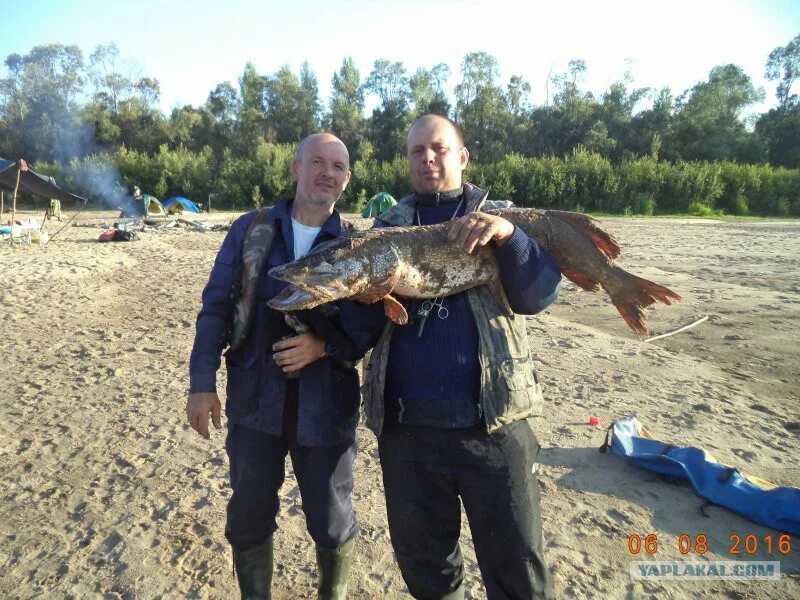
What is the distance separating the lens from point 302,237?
265cm

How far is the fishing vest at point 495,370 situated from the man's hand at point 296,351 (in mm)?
284

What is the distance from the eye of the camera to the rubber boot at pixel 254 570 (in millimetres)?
2590

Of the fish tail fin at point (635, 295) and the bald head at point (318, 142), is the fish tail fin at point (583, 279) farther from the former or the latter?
the bald head at point (318, 142)

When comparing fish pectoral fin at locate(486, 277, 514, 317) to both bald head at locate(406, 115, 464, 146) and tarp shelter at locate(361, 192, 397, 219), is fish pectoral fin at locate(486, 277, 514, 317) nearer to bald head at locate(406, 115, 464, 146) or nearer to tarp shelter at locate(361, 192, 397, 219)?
bald head at locate(406, 115, 464, 146)

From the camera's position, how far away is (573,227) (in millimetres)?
2559

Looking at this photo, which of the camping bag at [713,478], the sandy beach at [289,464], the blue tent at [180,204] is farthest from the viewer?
the blue tent at [180,204]

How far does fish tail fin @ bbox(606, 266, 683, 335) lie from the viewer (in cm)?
246

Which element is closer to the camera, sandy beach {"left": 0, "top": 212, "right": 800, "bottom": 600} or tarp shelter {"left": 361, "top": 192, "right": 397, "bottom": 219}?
sandy beach {"left": 0, "top": 212, "right": 800, "bottom": 600}

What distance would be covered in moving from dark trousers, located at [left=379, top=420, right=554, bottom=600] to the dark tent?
69.0ft

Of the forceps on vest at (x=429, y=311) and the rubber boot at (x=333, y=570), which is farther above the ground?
the forceps on vest at (x=429, y=311)

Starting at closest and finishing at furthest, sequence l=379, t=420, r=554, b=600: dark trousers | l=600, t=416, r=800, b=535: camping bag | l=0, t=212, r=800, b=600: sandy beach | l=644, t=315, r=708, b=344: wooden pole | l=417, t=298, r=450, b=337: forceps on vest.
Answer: l=379, t=420, r=554, b=600: dark trousers, l=417, t=298, r=450, b=337: forceps on vest, l=0, t=212, r=800, b=600: sandy beach, l=600, t=416, r=800, b=535: camping bag, l=644, t=315, r=708, b=344: wooden pole

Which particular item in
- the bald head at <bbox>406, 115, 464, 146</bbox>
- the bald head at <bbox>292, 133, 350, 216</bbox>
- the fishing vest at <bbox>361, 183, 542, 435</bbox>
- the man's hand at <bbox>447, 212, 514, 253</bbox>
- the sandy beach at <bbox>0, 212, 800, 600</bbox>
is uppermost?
the bald head at <bbox>406, 115, 464, 146</bbox>
